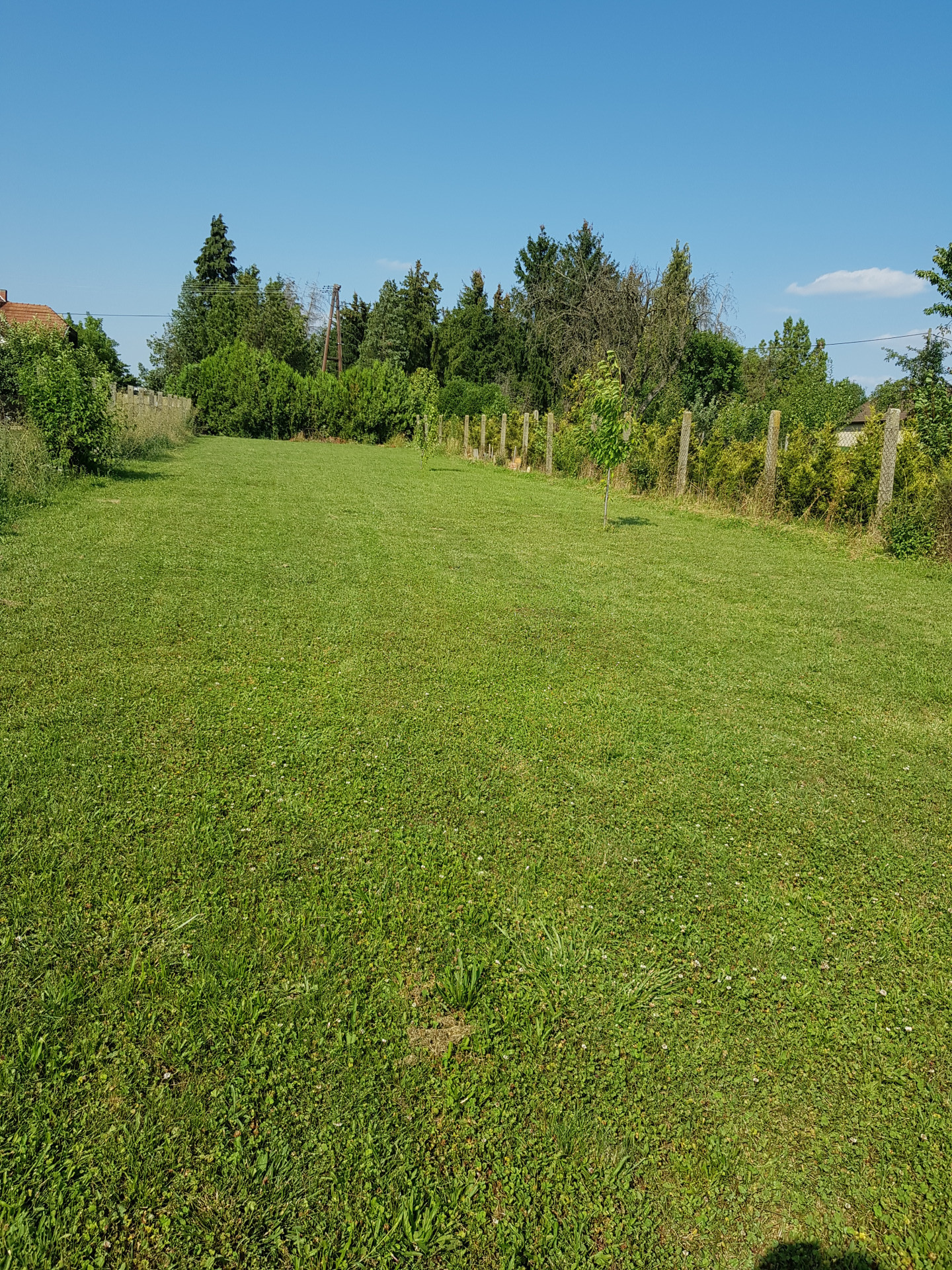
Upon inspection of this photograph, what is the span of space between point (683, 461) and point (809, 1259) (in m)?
15.6

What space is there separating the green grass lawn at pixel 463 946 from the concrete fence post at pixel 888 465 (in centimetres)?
660

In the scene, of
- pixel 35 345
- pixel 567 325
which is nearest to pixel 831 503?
pixel 35 345

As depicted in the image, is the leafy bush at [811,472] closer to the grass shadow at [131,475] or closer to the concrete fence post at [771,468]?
the concrete fence post at [771,468]

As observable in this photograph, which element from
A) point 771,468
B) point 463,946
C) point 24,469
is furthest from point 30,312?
point 463,946

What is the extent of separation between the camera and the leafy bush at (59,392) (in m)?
12.0

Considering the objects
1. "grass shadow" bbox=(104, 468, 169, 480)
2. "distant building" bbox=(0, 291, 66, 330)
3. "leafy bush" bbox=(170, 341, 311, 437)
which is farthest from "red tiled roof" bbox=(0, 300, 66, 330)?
"grass shadow" bbox=(104, 468, 169, 480)

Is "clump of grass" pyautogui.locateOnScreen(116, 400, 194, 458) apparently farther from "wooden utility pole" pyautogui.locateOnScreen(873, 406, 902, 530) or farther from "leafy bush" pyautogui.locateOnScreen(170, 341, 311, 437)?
"wooden utility pole" pyautogui.locateOnScreen(873, 406, 902, 530)

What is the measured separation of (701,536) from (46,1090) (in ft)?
38.6

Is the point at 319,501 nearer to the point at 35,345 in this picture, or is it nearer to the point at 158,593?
the point at 35,345

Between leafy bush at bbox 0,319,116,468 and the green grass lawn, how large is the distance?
758 centimetres

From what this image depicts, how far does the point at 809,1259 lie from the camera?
5.78 feet

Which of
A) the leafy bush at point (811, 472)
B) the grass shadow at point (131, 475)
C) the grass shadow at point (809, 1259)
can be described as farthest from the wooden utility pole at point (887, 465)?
the grass shadow at point (131, 475)

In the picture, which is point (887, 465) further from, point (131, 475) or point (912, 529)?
point (131, 475)

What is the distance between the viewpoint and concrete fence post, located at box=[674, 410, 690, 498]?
52.0ft
